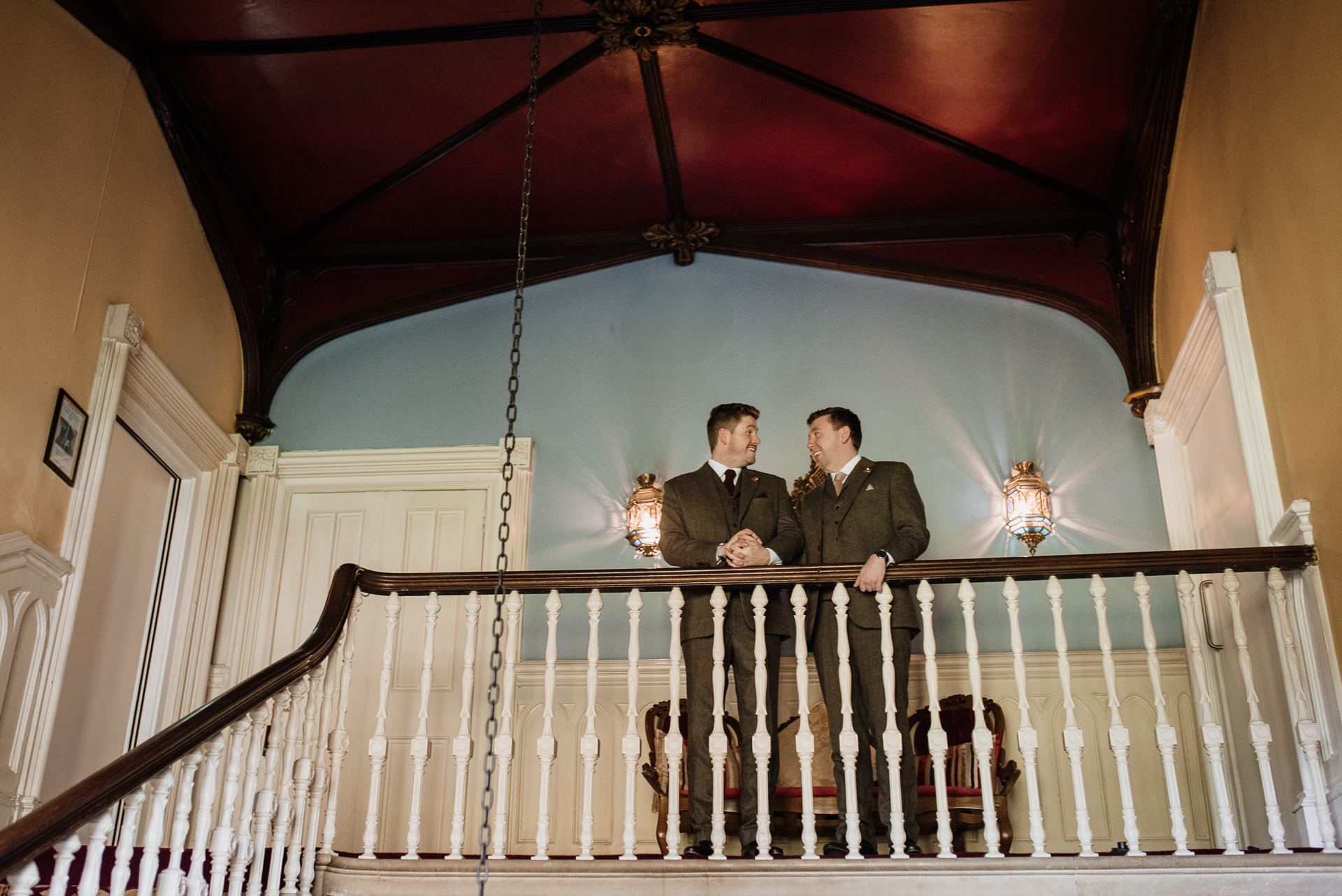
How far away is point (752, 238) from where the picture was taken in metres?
7.26

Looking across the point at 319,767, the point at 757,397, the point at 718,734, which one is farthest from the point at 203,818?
the point at 757,397

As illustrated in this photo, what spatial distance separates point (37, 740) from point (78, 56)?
2947 mm

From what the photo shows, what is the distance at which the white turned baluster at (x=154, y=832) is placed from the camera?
3.20m

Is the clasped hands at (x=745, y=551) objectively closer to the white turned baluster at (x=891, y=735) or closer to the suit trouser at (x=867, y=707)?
the suit trouser at (x=867, y=707)

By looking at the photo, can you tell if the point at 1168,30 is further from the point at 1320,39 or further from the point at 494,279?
the point at 494,279

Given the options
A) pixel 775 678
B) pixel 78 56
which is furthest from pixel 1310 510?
pixel 78 56

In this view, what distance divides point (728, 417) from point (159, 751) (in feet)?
8.50

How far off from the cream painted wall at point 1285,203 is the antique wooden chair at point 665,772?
246cm

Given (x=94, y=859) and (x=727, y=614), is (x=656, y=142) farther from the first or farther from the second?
(x=94, y=859)

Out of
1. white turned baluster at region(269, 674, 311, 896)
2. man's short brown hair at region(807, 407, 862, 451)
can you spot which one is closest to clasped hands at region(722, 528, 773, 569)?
man's short brown hair at region(807, 407, 862, 451)

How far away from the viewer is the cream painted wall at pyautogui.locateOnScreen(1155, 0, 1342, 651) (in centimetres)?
421

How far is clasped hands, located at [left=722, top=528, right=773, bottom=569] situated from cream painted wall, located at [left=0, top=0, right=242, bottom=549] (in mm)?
2852

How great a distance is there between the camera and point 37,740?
4980mm

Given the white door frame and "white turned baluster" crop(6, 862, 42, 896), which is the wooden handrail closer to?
"white turned baluster" crop(6, 862, 42, 896)
